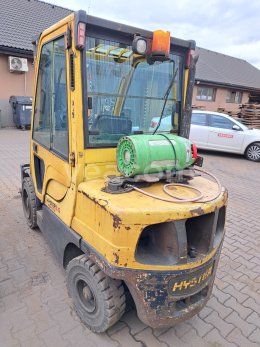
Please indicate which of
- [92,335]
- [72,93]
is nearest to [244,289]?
[92,335]

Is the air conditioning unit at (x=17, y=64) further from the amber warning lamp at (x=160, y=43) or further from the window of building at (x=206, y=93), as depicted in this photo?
the window of building at (x=206, y=93)

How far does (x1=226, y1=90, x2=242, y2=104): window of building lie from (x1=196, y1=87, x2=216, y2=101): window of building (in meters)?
2.12

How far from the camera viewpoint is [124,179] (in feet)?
6.94

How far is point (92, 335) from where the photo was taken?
2.22 meters

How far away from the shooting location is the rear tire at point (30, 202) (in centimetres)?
349

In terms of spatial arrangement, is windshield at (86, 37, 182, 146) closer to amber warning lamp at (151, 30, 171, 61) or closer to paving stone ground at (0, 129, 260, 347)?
amber warning lamp at (151, 30, 171, 61)

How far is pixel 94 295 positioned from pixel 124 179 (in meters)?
0.94

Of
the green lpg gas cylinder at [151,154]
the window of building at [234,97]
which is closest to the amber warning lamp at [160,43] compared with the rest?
the green lpg gas cylinder at [151,154]

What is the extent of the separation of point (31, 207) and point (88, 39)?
2.28 meters

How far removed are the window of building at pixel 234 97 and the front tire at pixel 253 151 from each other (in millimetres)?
15236

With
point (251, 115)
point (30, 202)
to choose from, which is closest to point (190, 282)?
point (30, 202)

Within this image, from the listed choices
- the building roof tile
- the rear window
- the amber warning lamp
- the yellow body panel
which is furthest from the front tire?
the building roof tile

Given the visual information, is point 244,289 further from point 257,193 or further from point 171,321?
point 257,193

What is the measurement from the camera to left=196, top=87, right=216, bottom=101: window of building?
20703 millimetres
